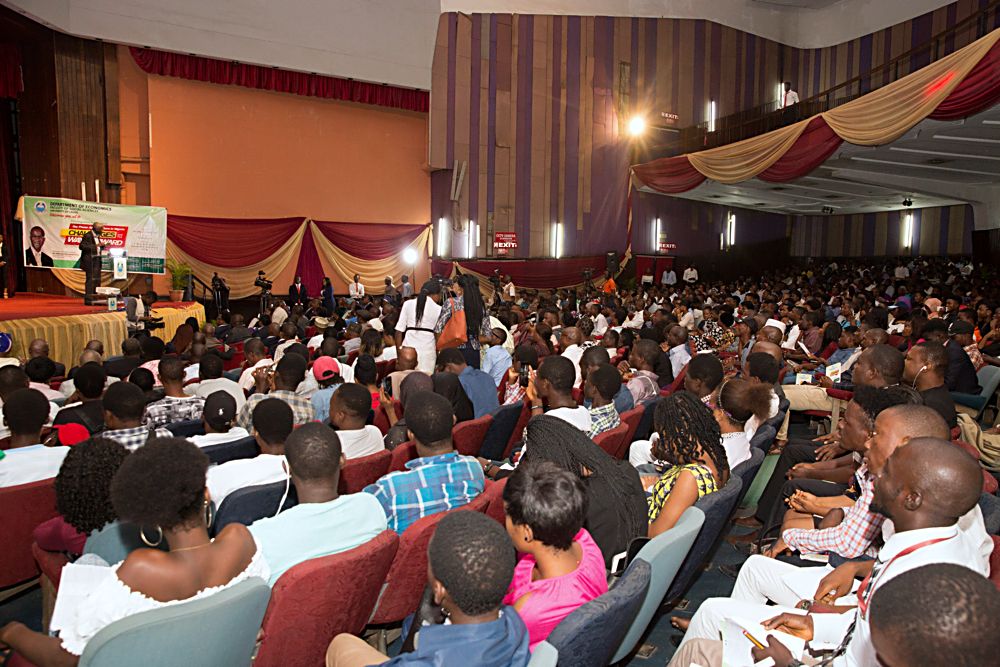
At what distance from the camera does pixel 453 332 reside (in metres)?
5.68

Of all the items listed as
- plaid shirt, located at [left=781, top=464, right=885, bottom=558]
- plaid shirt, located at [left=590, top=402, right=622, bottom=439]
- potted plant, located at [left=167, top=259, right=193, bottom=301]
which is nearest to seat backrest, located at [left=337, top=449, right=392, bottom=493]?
plaid shirt, located at [left=590, top=402, right=622, bottom=439]

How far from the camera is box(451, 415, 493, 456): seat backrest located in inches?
140

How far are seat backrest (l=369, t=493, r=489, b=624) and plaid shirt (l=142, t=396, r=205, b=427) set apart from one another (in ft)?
6.63

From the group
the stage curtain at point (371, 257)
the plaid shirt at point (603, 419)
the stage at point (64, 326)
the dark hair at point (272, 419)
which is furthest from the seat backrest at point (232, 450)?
the stage curtain at point (371, 257)

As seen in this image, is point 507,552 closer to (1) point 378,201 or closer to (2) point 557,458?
(2) point 557,458

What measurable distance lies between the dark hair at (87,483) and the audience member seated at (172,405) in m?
1.72

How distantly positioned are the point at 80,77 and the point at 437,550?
13671 mm

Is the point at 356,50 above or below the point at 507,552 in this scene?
above

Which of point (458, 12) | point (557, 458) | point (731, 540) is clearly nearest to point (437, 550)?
point (557, 458)

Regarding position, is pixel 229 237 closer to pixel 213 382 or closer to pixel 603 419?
pixel 213 382

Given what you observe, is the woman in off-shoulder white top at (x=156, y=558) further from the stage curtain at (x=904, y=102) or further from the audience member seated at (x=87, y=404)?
the stage curtain at (x=904, y=102)

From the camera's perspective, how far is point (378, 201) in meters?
16.1

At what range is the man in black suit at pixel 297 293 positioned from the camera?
14.5 m

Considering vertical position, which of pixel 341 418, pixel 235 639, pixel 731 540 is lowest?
pixel 731 540
